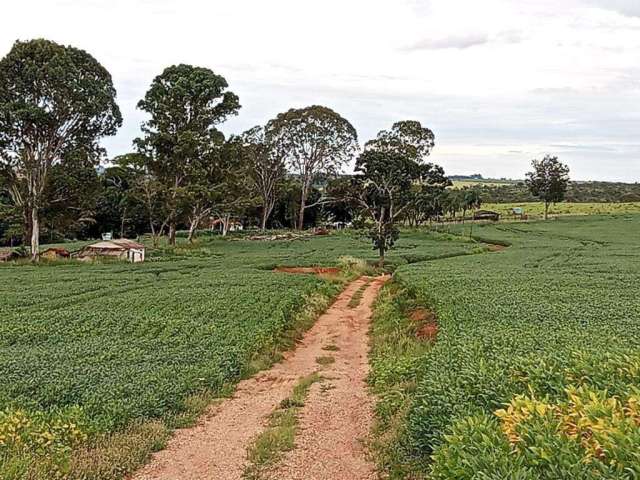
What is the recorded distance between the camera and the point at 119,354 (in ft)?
45.4

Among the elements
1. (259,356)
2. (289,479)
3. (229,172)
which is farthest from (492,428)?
(229,172)

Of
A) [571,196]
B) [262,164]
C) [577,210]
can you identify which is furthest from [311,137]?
[571,196]

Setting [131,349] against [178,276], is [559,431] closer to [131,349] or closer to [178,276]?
[131,349]

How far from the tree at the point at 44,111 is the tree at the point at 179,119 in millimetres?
6898

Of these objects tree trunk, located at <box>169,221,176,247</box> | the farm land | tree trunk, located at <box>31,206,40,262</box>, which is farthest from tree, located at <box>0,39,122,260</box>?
the farm land

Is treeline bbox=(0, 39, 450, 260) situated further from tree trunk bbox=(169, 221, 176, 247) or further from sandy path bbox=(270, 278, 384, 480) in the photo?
sandy path bbox=(270, 278, 384, 480)

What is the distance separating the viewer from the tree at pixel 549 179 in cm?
8958

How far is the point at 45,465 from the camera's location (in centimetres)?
800

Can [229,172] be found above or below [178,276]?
above

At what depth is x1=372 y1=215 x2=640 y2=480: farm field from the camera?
584 centimetres

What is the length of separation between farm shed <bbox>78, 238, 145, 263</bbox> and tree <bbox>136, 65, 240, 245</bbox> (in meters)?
5.57

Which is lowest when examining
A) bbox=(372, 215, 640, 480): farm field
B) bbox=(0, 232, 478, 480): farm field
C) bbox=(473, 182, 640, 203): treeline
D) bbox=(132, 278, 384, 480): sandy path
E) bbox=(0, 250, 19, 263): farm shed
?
Answer: bbox=(0, 250, 19, 263): farm shed

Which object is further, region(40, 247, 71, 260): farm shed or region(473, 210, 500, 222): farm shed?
region(473, 210, 500, 222): farm shed

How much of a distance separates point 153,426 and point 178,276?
2442 cm
